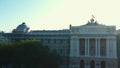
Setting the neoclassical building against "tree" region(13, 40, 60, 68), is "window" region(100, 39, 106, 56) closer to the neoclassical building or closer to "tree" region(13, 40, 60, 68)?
the neoclassical building

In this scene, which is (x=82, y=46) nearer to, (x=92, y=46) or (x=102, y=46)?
(x=92, y=46)

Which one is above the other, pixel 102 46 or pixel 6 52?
pixel 102 46

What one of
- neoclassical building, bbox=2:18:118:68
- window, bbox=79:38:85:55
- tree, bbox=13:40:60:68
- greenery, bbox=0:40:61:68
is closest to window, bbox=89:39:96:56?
neoclassical building, bbox=2:18:118:68

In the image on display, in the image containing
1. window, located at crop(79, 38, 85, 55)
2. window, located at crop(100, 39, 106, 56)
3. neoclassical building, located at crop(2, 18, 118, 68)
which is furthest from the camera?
window, located at crop(79, 38, 85, 55)

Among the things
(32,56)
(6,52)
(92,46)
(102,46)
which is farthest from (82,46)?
(32,56)

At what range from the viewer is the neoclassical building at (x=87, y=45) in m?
80.4

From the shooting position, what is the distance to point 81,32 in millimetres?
82000

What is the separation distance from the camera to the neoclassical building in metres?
80.4

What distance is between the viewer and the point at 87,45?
8188 cm

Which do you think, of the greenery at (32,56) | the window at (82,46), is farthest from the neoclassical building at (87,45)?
the greenery at (32,56)

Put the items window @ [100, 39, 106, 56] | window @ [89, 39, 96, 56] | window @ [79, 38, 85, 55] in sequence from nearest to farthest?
1. window @ [100, 39, 106, 56]
2. window @ [89, 39, 96, 56]
3. window @ [79, 38, 85, 55]

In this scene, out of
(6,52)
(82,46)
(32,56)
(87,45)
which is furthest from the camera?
(82,46)

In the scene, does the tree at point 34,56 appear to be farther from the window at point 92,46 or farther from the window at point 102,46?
the window at point 102,46

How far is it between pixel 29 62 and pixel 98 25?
943 inches
